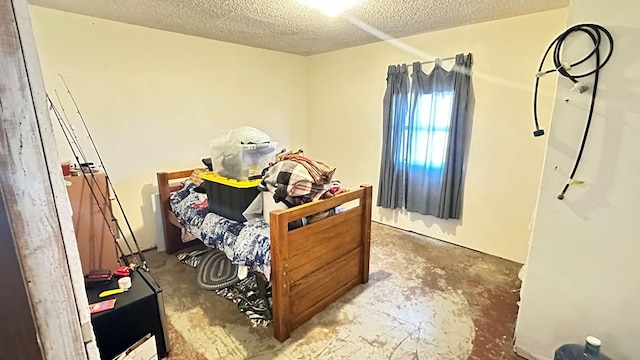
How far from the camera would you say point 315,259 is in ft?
6.72

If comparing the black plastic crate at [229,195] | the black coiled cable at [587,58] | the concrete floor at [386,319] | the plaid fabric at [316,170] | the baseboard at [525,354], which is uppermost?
the black coiled cable at [587,58]

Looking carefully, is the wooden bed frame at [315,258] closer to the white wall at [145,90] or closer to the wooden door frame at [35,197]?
the wooden door frame at [35,197]

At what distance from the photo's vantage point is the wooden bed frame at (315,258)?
71.4 inches

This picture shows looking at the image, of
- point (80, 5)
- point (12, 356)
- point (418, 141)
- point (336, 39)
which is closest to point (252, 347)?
point (12, 356)

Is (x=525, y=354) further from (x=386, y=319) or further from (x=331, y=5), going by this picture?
(x=331, y=5)

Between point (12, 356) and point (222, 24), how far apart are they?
9.69ft

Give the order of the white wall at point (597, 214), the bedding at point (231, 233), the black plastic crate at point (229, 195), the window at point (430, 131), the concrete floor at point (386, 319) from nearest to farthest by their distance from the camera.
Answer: the white wall at point (597, 214)
the concrete floor at point (386, 319)
the bedding at point (231, 233)
the black plastic crate at point (229, 195)
the window at point (430, 131)

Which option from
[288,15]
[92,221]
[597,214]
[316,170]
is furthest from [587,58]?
[92,221]

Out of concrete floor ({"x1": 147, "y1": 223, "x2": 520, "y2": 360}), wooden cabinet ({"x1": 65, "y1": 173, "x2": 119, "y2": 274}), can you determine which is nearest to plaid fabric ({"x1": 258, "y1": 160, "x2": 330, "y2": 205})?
concrete floor ({"x1": 147, "y1": 223, "x2": 520, "y2": 360})

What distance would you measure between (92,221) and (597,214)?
3019mm

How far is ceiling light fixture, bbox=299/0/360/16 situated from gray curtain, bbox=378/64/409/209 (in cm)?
121

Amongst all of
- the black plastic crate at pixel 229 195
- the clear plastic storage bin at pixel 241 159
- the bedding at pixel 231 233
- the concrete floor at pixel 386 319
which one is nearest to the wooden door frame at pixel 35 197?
the bedding at pixel 231 233

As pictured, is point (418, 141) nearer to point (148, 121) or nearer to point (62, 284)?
point (148, 121)

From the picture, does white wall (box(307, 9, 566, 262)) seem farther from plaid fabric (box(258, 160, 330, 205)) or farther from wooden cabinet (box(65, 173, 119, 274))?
wooden cabinet (box(65, 173, 119, 274))
